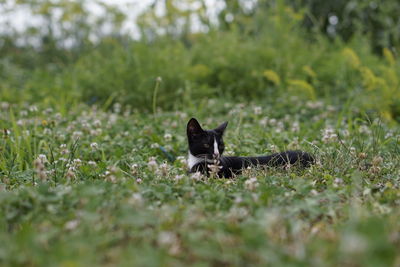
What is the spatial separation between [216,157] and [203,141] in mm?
211

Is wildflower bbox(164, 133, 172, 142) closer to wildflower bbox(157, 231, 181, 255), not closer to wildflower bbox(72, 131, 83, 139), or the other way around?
wildflower bbox(72, 131, 83, 139)

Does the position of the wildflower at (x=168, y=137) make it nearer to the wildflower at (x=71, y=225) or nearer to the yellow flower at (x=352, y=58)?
the wildflower at (x=71, y=225)

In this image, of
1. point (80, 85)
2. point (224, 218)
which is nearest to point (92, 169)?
point (224, 218)

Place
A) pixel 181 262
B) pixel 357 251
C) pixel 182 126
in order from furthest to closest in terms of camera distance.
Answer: pixel 182 126 < pixel 181 262 < pixel 357 251

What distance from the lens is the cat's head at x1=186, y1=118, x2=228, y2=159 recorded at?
383 centimetres

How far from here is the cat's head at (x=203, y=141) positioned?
3.83 m

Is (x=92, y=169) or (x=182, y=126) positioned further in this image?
(x=182, y=126)

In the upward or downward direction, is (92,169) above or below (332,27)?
below

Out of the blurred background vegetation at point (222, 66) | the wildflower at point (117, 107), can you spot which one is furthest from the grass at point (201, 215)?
the blurred background vegetation at point (222, 66)

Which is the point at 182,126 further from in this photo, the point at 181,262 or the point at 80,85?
the point at 181,262

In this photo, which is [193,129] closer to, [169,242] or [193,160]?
[193,160]

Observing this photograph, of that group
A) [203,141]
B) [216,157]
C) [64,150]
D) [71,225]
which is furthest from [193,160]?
[71,225]

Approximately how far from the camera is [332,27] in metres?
10.9

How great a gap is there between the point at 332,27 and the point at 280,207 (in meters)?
9.29
